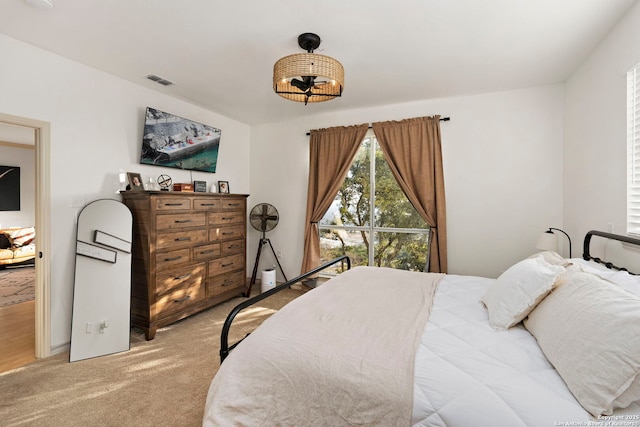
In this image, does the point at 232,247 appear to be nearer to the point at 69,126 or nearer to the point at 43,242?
the point at 43,242

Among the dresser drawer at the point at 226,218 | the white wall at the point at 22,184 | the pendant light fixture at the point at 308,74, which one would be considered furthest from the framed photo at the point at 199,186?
the white wall at the point at 22,184

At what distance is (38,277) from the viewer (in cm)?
267

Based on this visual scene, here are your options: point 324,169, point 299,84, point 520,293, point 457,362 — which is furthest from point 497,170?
point 457,362

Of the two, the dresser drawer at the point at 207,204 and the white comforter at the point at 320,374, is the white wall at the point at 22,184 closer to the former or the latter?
the dresser drawer at the point at 207,204

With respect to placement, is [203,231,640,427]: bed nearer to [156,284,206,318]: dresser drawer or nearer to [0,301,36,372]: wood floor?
[156,284,206,318]: dresser drawer

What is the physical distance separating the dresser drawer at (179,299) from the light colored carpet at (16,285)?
99.7 inches

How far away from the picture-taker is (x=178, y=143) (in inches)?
148

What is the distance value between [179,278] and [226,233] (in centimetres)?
88

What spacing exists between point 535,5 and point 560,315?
2.02m

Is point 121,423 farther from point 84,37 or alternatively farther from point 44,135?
point 84,37

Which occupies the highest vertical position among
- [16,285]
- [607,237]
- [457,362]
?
[607,237]

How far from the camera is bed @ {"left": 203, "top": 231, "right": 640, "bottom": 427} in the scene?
0.99 m

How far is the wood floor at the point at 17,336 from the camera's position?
258 cm

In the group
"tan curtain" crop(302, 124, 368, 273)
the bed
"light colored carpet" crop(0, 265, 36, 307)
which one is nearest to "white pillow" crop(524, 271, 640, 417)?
the bed
